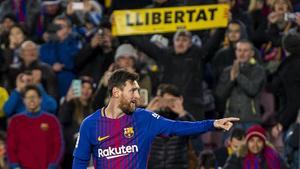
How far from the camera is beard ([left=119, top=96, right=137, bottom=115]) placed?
29.9 ft

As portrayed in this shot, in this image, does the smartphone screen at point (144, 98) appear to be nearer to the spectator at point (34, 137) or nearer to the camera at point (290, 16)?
the spectator at point (34, 137)

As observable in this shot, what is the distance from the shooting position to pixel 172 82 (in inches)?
562

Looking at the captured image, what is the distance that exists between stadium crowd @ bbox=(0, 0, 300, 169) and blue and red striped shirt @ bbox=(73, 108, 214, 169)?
3.12 m

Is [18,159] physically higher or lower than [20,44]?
lower

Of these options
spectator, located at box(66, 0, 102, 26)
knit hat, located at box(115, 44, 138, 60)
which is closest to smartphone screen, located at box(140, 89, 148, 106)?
knit hat, located at box(115, 44, 138, 60)

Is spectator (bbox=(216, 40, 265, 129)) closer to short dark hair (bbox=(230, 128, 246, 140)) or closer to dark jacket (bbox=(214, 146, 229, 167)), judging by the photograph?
dark jacket (bbox=(214, 146, 229, 167))

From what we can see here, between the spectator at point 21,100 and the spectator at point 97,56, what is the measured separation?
1.10 metres

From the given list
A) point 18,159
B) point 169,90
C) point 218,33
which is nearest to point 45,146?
point 18,159

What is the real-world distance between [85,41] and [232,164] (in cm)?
433

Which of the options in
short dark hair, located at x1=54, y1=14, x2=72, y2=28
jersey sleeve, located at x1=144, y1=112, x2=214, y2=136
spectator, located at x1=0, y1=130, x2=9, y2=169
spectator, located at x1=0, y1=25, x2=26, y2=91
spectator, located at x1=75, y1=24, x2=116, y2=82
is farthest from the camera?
short dark hair, located at x1=54, y1=14, x2=72, y2=28

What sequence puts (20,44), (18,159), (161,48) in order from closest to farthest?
(18,159) → (161,48) → (20,44)

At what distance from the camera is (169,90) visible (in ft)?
41.9

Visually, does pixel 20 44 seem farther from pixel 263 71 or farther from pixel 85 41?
pixel 263 71

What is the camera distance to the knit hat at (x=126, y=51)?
14.2 meters
